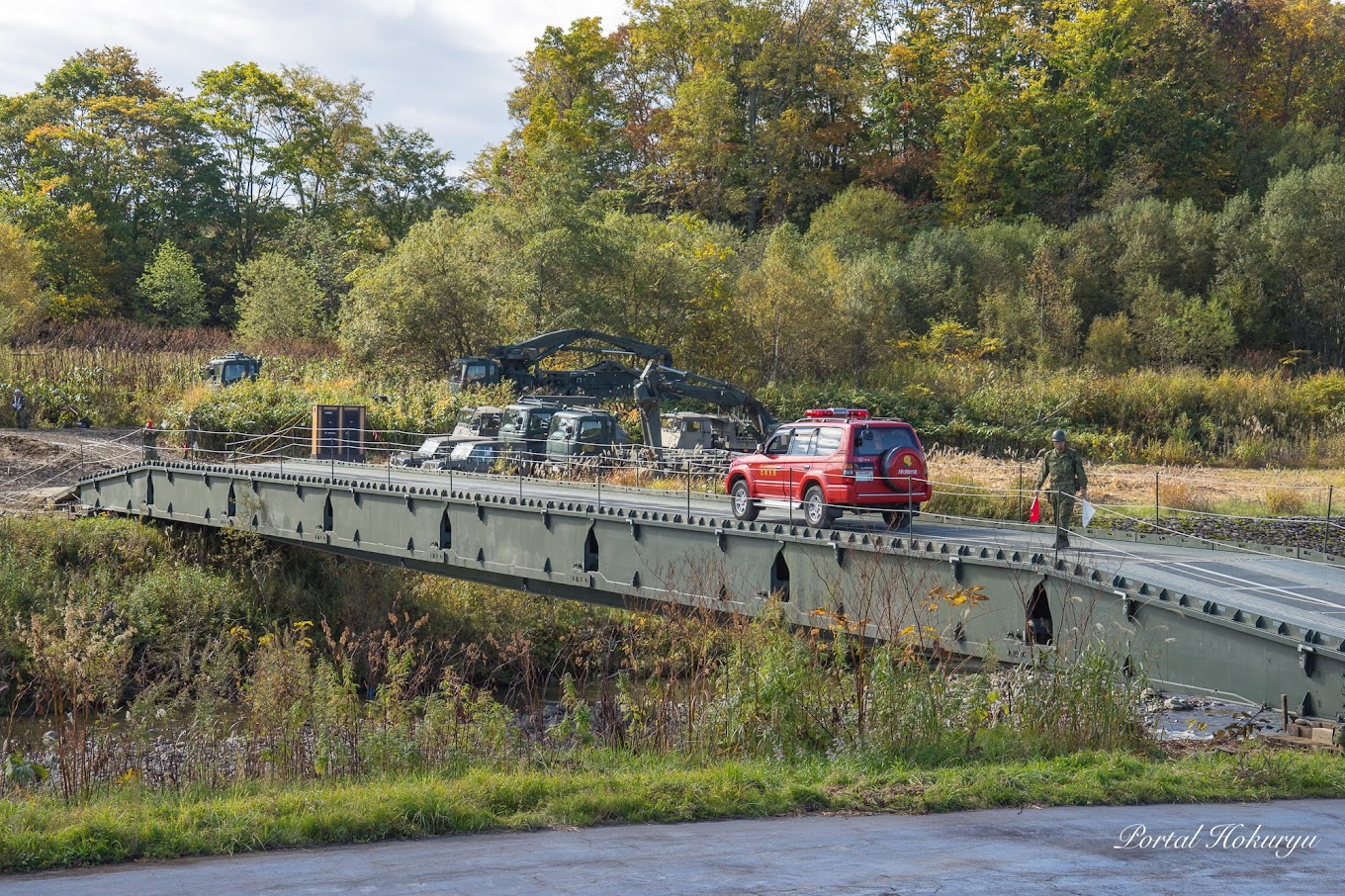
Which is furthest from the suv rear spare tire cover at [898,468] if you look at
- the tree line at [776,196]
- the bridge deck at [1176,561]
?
the tree line at [776,196]

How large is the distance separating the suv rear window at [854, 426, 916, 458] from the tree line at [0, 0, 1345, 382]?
107 ft

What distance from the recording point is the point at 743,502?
21.1 meters

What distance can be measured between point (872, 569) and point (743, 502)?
571 centimetres

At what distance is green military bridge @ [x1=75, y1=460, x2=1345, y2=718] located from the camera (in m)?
12.6

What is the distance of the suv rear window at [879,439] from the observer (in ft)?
62.3

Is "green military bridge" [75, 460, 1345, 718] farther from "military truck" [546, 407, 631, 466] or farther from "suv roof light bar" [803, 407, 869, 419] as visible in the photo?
"military truck" [546, 407, 631, 466]

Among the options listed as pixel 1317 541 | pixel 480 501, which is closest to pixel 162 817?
pixel 480 501

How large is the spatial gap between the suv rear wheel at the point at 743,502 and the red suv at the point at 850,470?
18.6 inches

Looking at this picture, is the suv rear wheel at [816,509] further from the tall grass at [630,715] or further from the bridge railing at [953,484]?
the tall grass at [630,715]

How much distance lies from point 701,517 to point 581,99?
64882 millimetres

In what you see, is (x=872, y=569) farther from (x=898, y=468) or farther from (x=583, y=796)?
(x=583, y=796)

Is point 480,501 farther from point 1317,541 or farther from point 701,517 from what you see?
point 1317,541

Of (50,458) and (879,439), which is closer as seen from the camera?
(879,439)

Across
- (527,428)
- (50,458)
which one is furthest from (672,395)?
(50,458)
